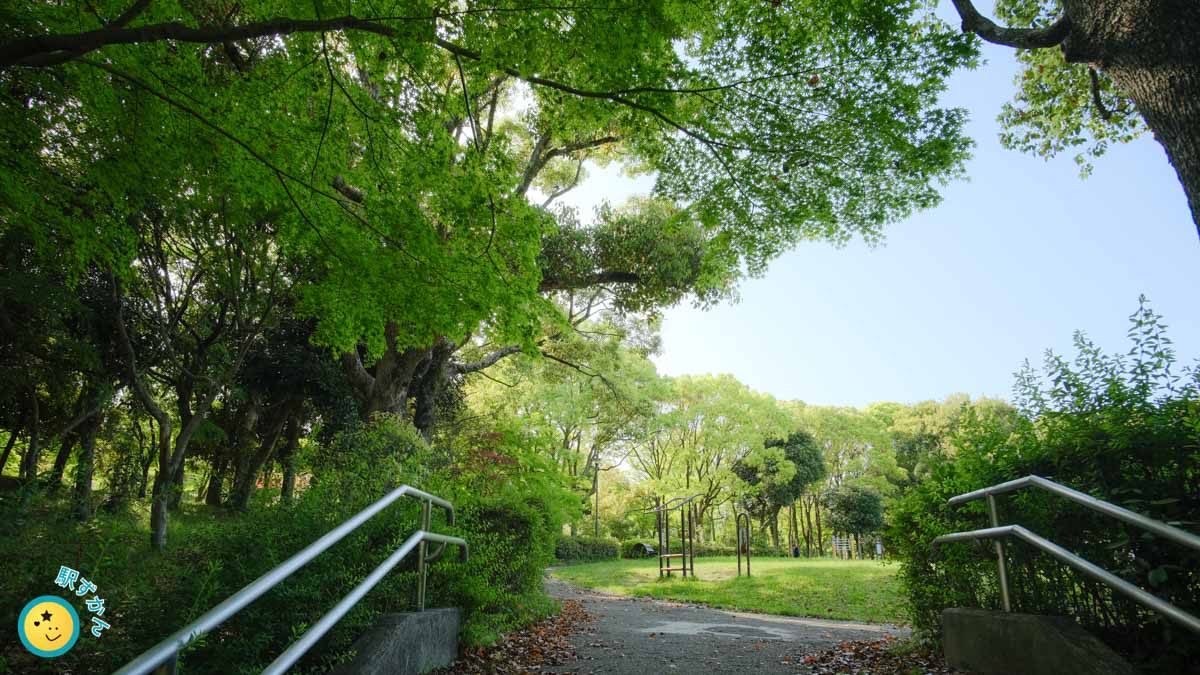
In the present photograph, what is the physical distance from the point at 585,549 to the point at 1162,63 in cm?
2260

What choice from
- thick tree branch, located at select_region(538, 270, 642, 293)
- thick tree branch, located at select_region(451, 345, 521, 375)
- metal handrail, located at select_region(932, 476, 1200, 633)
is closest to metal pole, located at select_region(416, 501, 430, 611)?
metal handrail, located at select_region(932, 476, 1200, 633)

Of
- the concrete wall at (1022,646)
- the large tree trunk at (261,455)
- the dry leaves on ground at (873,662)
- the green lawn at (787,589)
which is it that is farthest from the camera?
the large tree trunk at (261,455)

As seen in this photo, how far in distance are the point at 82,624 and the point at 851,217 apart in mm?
7045

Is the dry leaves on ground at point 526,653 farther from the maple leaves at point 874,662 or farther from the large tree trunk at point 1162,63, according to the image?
the large tree trunk at point 1162,63

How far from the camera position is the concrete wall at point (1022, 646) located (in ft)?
8.94

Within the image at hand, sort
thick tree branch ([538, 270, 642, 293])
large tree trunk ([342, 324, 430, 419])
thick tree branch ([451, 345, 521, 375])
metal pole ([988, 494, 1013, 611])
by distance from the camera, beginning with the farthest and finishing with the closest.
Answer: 1. thick tree branch ([451, 345, 521, 375])
2. thick tree branch ([538, 270, 642, 293])
3. large tree trunk ([342, 324, 430, 419])
4. metal pole ([988, 494, 1013, 611])

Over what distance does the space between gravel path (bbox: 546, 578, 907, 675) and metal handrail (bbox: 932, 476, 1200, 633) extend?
1.63 meters

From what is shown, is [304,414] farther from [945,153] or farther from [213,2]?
[945,153]

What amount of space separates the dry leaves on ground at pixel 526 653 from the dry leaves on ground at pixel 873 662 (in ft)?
6.48

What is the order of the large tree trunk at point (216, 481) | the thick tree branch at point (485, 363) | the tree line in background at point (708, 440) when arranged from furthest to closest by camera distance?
the tree line in background at point (708, 440) < the large tree trunk at point (216, 481) < the thick tree branch at point (485, 363)

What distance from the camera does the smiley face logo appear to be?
2420 millimetres

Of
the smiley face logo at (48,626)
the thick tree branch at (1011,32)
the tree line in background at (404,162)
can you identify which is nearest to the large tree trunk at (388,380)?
the tree line in background at (404,162)

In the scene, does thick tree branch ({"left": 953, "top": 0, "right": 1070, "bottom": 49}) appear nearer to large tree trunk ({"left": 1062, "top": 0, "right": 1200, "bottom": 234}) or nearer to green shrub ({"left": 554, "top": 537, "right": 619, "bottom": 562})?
large tree trunk ({"left": 1062, "top": 0, "right": 1200, "bottom": 234})

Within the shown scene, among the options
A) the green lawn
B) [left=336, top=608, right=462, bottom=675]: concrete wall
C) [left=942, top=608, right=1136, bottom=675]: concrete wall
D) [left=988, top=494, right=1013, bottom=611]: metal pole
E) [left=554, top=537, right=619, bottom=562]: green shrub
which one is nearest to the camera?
[left=942, top=608, right=1136, bottom=675]: concrete wall
